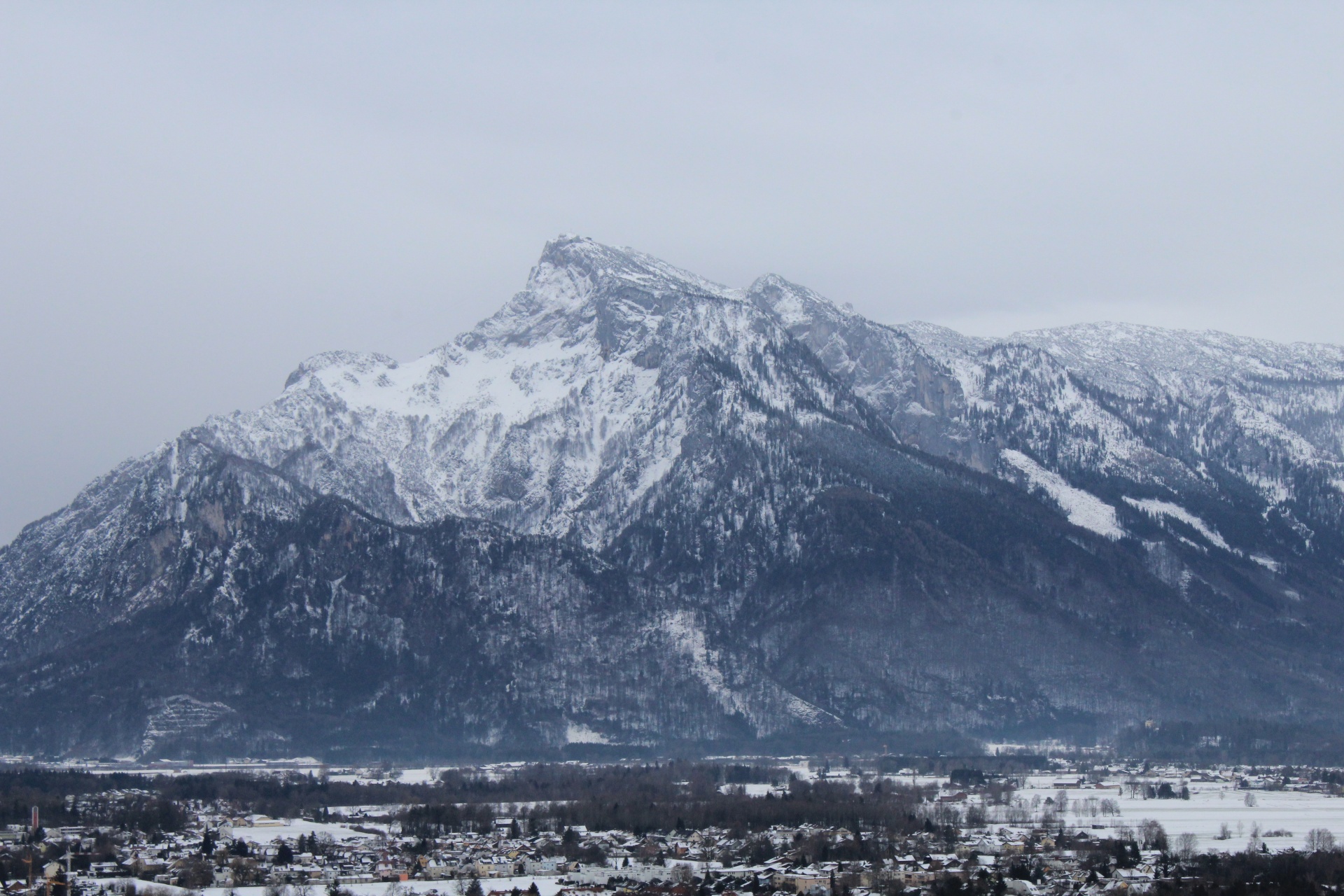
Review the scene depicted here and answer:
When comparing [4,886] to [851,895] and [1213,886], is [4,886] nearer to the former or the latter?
[851,895]

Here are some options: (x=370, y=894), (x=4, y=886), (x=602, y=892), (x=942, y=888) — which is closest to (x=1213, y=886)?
(x=942, y=888)

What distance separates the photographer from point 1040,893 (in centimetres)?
19838

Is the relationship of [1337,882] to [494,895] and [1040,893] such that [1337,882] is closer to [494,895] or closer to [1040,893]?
[1040,893]

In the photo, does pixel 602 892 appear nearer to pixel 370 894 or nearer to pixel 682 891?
pixel 682 891

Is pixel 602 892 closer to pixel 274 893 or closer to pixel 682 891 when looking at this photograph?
pixel 682 891

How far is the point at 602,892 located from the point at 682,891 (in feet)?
21.1

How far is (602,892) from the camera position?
7844 inches

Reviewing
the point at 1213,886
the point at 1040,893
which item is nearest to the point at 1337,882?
the point at 1213,886

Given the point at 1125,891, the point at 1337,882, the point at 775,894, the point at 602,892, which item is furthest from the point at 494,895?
the point at 1337,882

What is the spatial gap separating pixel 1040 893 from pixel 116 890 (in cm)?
7367

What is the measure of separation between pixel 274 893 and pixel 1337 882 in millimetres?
85082

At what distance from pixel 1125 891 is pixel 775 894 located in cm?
2771

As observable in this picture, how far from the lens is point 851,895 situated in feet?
648

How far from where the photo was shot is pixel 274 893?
7859 inches
